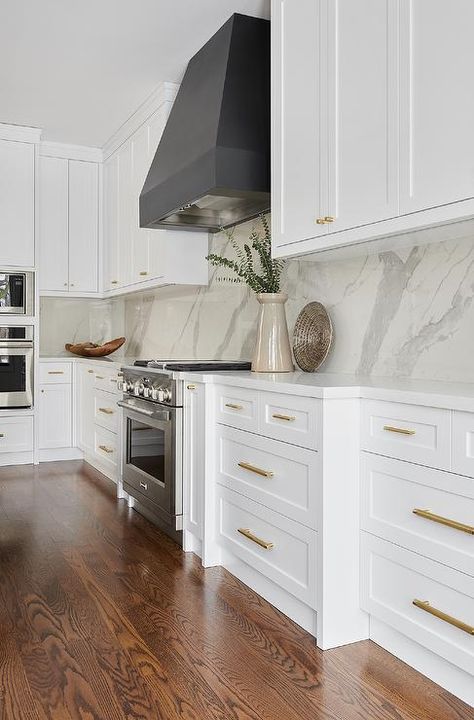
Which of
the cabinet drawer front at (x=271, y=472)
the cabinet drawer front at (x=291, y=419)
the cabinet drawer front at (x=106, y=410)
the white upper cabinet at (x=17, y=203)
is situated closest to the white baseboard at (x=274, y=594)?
the cabinet drawer front at (x=271, y=472)

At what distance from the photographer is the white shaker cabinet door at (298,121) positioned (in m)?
2.48

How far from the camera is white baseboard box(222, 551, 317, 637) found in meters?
2.21

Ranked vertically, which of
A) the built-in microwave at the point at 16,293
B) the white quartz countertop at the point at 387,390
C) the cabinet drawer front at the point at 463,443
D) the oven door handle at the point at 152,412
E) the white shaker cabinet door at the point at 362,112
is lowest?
the oven door handle at the point at 152,412

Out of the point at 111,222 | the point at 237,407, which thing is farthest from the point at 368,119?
the point at 111,222

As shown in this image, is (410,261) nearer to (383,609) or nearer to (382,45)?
(382,45)

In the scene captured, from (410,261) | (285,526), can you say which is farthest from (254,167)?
(285,526)

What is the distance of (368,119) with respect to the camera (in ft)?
7.18

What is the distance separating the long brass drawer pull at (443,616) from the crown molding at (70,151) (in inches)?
192

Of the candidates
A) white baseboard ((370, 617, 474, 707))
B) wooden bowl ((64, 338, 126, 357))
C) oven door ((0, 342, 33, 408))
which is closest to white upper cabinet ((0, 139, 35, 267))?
oven door ((0, 342, 33, 408))

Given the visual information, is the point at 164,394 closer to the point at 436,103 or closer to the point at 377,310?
the point at 377,310

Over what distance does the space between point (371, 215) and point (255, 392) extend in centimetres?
80

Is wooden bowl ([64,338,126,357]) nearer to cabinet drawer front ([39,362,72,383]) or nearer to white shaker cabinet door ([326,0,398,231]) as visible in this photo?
cabinet drawer front ([39,362,72,383])

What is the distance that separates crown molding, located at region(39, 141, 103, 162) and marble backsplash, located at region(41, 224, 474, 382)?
1.82m

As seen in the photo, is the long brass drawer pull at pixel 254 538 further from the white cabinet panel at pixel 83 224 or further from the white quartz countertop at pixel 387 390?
the white cabinet panel at pixel 83 224
